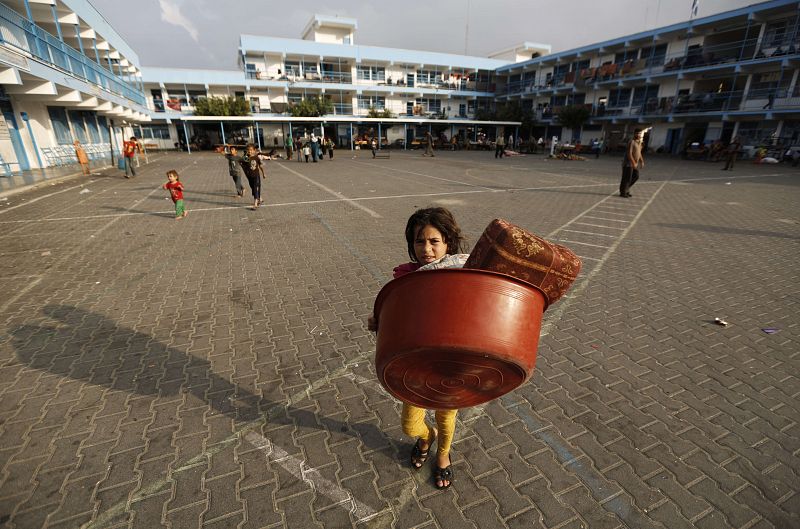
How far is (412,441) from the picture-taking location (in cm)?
282

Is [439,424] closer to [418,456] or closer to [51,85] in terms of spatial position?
[418,456]

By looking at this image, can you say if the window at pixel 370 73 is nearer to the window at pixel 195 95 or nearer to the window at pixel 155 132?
the window at pixel 195 95

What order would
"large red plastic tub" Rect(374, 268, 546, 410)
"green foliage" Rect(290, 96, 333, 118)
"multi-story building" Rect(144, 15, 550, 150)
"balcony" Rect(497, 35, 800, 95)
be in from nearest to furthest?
"large red plastic tub" Rect(374, 268, 546, 410) → "balcony" Rect(497, 35, 800, 95) → "green foliage" Rect(290, 96, 333, 118) → "multi-story building" Rect(144, 15, 550, 150)

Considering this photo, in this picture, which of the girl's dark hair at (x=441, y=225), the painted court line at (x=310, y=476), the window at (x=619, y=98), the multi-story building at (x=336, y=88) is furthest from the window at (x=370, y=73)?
the painted court line at (x=310, y=476)

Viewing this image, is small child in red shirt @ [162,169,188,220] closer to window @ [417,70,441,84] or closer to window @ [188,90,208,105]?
window @ [188,90,208,105]

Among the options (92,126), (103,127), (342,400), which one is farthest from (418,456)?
(103,127)

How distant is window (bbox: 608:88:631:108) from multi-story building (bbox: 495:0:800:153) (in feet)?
0.32

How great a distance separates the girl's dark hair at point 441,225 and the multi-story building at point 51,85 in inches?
705

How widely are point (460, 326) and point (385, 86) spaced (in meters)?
55.3

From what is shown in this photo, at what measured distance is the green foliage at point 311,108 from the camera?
143ft

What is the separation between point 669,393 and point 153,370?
474 centimetres

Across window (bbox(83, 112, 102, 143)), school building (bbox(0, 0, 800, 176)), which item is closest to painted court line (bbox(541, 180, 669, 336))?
school building (bbox(0, 0, 800, 176))

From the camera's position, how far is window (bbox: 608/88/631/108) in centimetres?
3903

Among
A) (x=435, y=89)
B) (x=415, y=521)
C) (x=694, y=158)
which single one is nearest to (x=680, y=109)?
(x=694, y=158)
